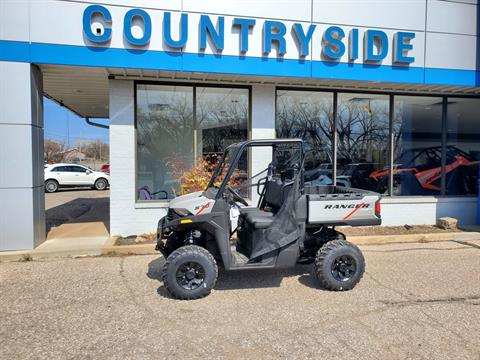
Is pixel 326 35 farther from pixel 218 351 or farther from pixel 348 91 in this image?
pixel 218 351

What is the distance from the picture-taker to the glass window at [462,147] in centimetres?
991

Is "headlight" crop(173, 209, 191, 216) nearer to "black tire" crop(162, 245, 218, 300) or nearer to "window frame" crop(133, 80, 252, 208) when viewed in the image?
"black tire" crop(162, 245, 218, 300)

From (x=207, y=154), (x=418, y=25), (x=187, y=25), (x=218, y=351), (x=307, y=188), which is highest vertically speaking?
(x=418, y=25)

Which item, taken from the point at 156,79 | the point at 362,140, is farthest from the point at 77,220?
the point at 362,140

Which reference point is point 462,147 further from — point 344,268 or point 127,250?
point 127,250

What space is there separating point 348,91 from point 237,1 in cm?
349

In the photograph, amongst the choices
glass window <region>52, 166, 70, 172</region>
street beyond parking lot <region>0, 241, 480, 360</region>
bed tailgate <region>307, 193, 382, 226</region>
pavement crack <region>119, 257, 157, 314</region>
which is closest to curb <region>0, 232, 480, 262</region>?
street beyond parking lot <region>0, 241, 480, 360</region>

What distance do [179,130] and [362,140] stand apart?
4.61m

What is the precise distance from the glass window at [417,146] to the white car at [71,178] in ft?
52.5

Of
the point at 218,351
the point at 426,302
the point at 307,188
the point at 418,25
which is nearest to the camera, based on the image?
the point at 218,351

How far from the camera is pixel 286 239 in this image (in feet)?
15.7

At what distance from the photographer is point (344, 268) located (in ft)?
16.4

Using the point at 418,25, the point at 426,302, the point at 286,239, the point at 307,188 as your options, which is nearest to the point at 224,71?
the point at 307,188

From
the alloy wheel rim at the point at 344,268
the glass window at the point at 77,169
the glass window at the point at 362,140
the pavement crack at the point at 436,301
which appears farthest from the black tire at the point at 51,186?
the pavement crack at the point at 436,301
